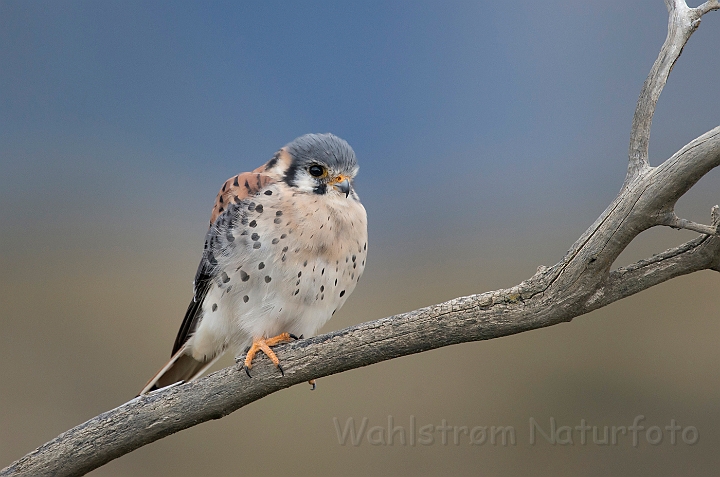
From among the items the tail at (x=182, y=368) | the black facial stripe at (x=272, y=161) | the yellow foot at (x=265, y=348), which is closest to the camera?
the yellow foot at (x=265, y=348)

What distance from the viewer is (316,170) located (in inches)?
82.6

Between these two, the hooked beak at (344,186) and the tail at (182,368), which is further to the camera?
the tail at (182,368)

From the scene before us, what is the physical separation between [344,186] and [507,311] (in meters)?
0.68

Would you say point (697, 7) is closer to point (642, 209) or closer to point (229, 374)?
point (642, 209)

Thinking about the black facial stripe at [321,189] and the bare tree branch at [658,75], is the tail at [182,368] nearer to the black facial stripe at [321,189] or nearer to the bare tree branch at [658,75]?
the black facial stripe at [321,189]

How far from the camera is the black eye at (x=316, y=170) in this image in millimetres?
2098

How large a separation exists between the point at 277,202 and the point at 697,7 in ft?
4.18

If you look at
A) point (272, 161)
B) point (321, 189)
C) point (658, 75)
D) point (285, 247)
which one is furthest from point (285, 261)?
point (658, 75)

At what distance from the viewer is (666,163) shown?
1.55 m

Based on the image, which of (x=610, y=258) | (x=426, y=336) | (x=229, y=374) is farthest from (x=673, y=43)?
(x=229, y=374)

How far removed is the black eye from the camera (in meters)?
2.10

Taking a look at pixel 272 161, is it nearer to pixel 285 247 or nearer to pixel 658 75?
pixel 285 247

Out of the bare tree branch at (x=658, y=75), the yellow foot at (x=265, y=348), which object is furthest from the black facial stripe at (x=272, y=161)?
the bare tree branch at (x=658, y=75)

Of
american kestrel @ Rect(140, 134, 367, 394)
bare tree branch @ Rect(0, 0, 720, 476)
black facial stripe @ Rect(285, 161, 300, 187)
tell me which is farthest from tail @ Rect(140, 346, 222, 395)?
black facial stripe @ Rect(285, 161, 300, 187)
